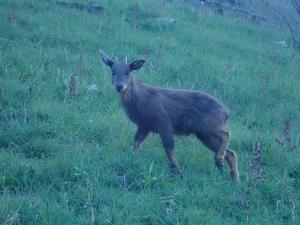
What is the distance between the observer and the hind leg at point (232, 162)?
24.8 ft

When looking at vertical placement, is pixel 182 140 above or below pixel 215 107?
below

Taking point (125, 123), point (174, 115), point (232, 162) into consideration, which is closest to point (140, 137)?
point (174, 115)

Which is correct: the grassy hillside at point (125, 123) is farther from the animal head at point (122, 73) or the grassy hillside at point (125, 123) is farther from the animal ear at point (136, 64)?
the animal ear at point (136, 64)

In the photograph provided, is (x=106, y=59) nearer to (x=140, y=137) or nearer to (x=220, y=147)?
(x=140, y=137)

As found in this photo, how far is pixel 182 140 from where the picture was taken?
8.81m

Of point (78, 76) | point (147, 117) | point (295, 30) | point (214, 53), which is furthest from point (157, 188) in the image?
point (295, 30)

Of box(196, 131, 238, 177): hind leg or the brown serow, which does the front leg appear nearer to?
the brown serow

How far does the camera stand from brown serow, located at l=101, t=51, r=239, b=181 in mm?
7820

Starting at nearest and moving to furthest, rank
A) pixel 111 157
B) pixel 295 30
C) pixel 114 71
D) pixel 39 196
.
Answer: pixel 39 196, pixel 111 157, pixel 114 71, pixel 295 30

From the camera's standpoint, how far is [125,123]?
349 inches

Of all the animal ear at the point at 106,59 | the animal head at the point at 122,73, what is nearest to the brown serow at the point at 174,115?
the animal head at the point at 122,73

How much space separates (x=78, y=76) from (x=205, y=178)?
147 inches

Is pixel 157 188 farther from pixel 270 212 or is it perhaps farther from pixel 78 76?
pixel 78 76

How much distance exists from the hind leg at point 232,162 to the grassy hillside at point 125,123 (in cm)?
11
